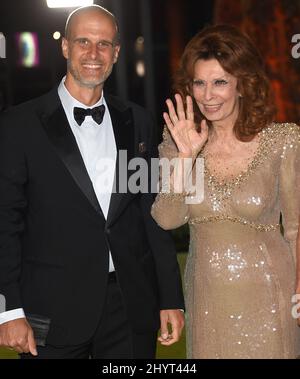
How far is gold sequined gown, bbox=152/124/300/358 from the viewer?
12.8ft

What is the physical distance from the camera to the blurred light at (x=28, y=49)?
32.2 m

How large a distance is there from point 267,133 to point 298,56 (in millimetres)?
11555

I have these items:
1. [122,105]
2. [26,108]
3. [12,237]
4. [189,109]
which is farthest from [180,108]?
[12,237]

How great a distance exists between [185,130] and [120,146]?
320mm

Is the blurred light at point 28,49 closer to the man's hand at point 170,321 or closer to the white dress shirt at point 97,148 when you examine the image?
the white dress shirt at point 97,148

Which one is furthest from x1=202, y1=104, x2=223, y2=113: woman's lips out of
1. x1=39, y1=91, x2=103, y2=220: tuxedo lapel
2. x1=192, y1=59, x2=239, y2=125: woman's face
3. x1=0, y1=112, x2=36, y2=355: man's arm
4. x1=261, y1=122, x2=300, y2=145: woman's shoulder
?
x1=0, y1=112, x2=36, y2=355: man's arm

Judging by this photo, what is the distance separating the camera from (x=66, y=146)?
150 inches

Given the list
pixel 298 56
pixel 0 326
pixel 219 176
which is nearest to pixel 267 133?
pixel 219 176

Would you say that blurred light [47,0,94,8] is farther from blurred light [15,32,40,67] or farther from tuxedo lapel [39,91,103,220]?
blurred light [15,32,40,67]

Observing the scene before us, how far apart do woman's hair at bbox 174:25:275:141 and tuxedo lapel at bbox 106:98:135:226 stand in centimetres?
31

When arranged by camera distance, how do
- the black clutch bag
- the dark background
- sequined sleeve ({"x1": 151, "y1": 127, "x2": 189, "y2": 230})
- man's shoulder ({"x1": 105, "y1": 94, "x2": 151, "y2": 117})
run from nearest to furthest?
the black clutch bag, sequined sleeve ({"x1": 151, "y1": 127, "x2": 189, "y2": 230}), man's shoulder ({"x1": 105, "y1": 94, "x2": 151, "y2": 117}), the dark background

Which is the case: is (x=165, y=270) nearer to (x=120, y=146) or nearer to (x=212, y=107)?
(x=120, y=146)

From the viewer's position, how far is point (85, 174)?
3.76m

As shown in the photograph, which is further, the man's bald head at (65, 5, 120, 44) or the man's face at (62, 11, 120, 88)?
the man's bald head at (65, 5, 120, 44)
